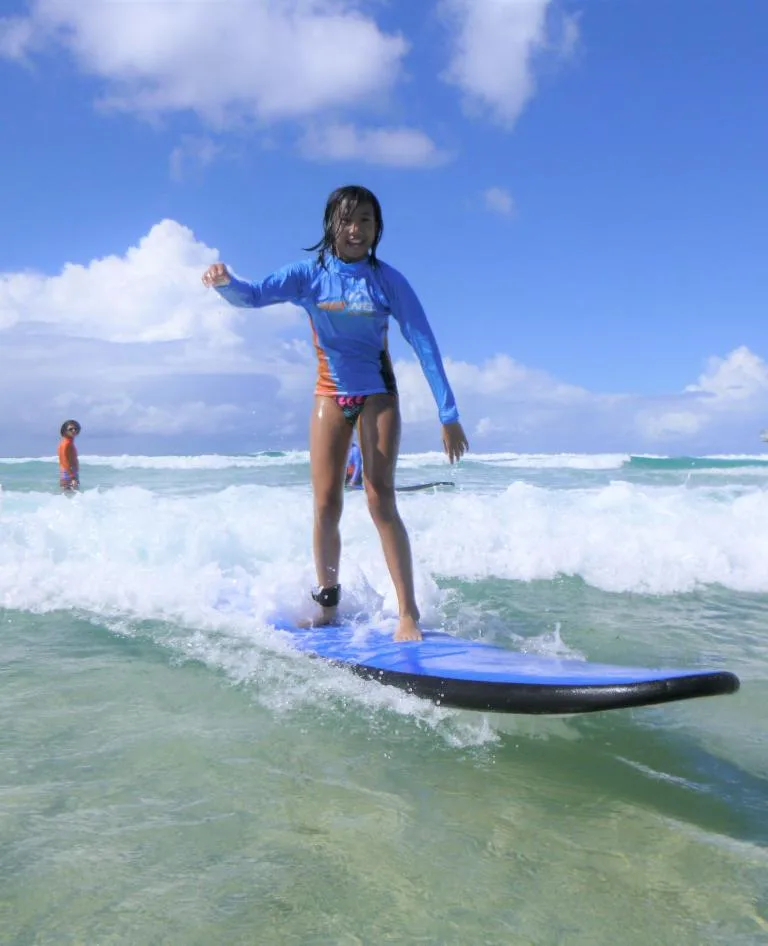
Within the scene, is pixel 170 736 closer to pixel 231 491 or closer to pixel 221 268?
pixel 221 268

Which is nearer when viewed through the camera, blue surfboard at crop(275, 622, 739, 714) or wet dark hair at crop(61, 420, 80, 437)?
blue surfboard at crop(275, 622, 739, 714)

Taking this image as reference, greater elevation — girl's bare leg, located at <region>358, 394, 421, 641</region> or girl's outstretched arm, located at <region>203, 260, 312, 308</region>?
girl's outstretched arm, located at <region>203, 260, 312, 308</region>

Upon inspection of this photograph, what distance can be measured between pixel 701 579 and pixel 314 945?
5.66 metres

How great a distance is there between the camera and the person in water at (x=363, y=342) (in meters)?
3.70

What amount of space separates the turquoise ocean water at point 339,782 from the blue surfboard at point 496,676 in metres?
0.12

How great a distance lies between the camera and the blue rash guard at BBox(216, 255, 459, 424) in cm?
371

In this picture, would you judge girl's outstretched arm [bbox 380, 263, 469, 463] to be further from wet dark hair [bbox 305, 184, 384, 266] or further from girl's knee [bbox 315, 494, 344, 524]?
girl's knee [bbox 315, 494, 344, 524]

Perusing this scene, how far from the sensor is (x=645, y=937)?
170 cm

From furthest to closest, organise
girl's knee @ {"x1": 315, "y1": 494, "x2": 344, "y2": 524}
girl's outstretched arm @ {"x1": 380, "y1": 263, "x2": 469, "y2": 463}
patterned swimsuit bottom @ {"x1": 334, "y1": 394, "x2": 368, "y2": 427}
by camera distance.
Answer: girl's knee @ {"x1": 315, "y1": 494, "x2": 344, "y2": 524} < patterned swimsuit bottom @ {"x1": 334, "y1": 394, "x2": 368, "y2": 427} < girl's outstretched arm @ {"x1": 380, "y1": 263, "x2": 469, "y2": 463}

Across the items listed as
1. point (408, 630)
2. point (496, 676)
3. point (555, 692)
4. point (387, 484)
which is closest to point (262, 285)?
point (387, 484)

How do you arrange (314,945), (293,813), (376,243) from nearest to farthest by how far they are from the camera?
(314,945)
(293,813)
(376,243)

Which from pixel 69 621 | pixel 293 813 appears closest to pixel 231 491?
pixel 69 621

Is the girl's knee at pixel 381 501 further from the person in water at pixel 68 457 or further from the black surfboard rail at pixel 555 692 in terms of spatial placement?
the person in water at pixel 68 457

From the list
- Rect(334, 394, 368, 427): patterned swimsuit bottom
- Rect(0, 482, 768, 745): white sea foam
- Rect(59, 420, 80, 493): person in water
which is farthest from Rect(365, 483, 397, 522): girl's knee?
Rect(59, 420, 80, 493): person in water
